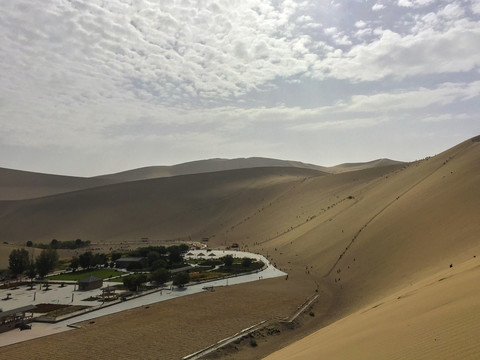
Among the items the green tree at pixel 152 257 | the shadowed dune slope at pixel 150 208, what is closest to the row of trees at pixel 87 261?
the green tree at pixel 152 257

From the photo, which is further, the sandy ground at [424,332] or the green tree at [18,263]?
the green tree at [18,263]

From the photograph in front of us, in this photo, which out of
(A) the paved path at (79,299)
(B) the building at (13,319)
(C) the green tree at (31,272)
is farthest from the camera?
(C) the green tree at (31,272)

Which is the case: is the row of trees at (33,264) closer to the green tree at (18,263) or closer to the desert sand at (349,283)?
the green tree at (18,263)

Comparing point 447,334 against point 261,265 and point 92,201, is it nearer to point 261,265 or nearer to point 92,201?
point 261,265

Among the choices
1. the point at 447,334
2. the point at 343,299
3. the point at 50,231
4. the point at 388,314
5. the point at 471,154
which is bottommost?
the point at 50,231

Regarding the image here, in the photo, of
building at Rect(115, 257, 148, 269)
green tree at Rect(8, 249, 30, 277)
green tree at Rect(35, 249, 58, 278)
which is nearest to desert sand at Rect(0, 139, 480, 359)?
building at Rect(115, 257, 148, 269)

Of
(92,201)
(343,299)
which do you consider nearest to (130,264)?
(343,299)
